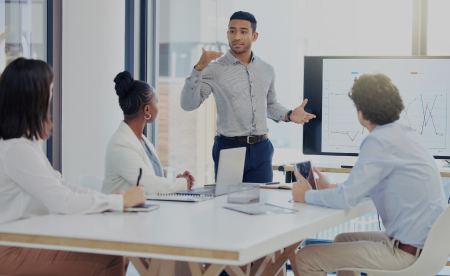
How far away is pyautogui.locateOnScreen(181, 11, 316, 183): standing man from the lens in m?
3.20

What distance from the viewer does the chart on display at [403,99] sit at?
337cm

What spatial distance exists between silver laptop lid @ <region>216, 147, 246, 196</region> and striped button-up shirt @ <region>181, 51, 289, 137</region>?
0.92 m

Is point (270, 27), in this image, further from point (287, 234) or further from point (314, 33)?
point (287, 234)

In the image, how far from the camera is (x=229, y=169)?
2219mm

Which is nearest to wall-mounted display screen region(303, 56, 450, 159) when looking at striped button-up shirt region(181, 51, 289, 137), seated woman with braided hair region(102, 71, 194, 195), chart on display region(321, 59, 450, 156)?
chart on display region(321, 59, 450, 156)

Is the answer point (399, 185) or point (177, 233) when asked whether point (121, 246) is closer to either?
point (177, 233)

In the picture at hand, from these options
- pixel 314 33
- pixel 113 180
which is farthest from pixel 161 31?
pixel 113 180

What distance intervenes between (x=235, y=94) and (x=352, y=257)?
1666 mm

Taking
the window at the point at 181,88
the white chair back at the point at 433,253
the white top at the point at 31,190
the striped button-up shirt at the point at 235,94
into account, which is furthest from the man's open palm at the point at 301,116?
the white top at the point at 31,190

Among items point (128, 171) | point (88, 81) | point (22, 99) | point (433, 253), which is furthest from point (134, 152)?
point (88, 81)

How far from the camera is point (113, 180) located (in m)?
2.31

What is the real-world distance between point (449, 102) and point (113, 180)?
2.49 m

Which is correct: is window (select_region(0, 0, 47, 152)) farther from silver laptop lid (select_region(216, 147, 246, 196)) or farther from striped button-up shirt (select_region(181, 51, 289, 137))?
silver laptop lid (select_region(216, 147, 246, 196))

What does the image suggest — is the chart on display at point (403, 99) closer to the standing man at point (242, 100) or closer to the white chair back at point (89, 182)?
the standing man at point (242, 100)
